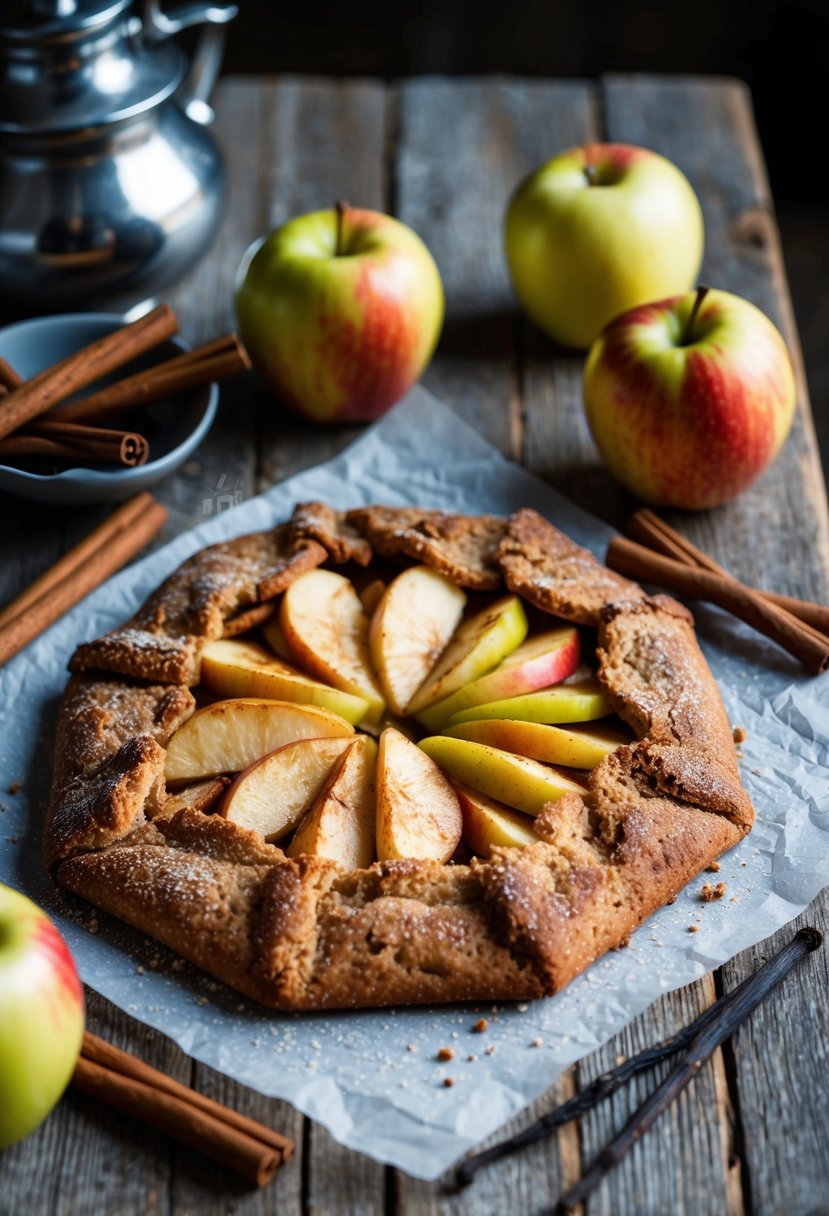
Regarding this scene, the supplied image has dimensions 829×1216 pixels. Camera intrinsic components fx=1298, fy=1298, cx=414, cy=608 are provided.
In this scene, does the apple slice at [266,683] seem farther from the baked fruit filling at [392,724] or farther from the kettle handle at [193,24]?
the kettle handle at [193,24]

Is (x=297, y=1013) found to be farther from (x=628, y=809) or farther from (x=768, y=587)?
(x=768, y=587)

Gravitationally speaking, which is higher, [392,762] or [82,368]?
[82,368]

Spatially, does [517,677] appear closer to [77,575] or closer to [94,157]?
[77,575]

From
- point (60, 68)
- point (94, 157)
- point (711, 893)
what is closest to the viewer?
point (711, 893)

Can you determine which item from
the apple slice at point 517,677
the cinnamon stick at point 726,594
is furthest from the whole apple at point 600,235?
the apple slice at point 517,677

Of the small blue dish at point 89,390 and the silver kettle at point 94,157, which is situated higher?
the silver kettle at point 94,157

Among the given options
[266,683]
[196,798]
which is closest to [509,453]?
[266,683]

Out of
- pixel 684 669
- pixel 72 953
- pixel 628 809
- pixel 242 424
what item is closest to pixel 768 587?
pixel 684 669
